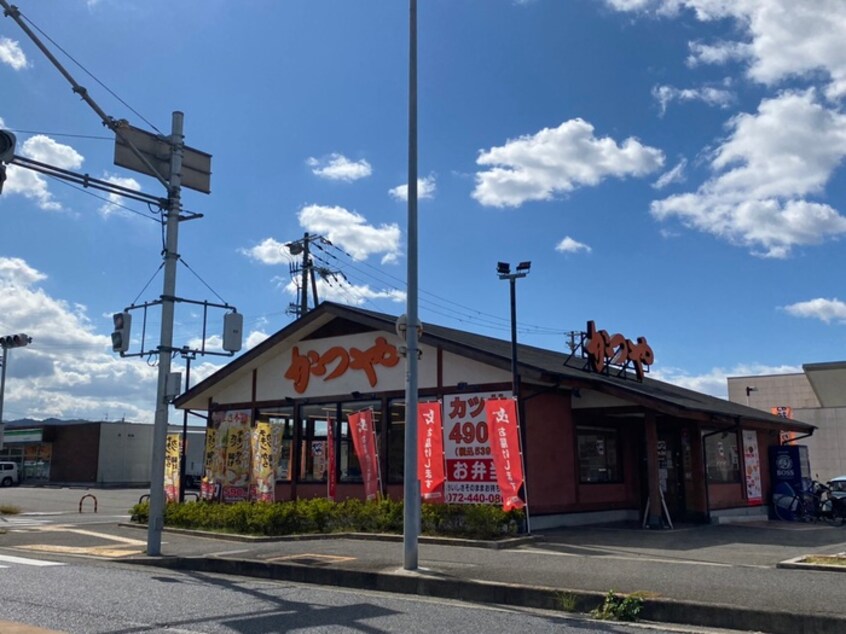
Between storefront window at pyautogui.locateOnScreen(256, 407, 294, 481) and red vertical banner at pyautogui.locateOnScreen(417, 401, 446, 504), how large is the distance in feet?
18.7

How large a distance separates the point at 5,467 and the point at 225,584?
51.7m

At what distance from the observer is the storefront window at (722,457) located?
20.5 m

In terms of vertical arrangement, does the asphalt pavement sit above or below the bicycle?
below

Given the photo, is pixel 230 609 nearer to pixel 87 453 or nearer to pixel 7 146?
pixel 7 146

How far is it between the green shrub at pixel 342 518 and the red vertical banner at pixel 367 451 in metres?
0.87

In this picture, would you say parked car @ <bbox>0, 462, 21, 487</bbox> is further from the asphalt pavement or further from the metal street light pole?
the metal street light pole

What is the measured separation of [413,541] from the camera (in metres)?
11.3

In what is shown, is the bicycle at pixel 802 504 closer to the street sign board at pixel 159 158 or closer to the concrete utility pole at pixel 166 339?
the concrete utility pole at pixel 166 339

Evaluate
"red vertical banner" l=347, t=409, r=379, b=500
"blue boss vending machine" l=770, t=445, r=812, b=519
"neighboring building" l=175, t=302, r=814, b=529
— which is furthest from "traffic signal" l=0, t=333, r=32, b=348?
"blue boss vending machine" l=770, t=445, r=812, b=519

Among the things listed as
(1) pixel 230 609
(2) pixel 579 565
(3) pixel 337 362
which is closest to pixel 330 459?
(3) pixel 337 362

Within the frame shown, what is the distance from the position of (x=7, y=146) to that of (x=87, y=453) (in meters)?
51.1

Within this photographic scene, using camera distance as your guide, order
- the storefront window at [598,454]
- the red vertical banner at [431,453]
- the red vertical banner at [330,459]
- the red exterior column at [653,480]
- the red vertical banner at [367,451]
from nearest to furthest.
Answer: the red vertical banner at [431,453]
the red exterior column at [653,480]
the red vertical banner at [367,451]
the storefront window at [598,454]
the red vertical banner at [330,459]

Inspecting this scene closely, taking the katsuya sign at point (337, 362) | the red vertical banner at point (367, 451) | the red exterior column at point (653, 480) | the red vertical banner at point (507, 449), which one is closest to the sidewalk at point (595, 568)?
the red exterior column at point (653, 480)

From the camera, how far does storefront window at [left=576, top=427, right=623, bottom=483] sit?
19047mm
